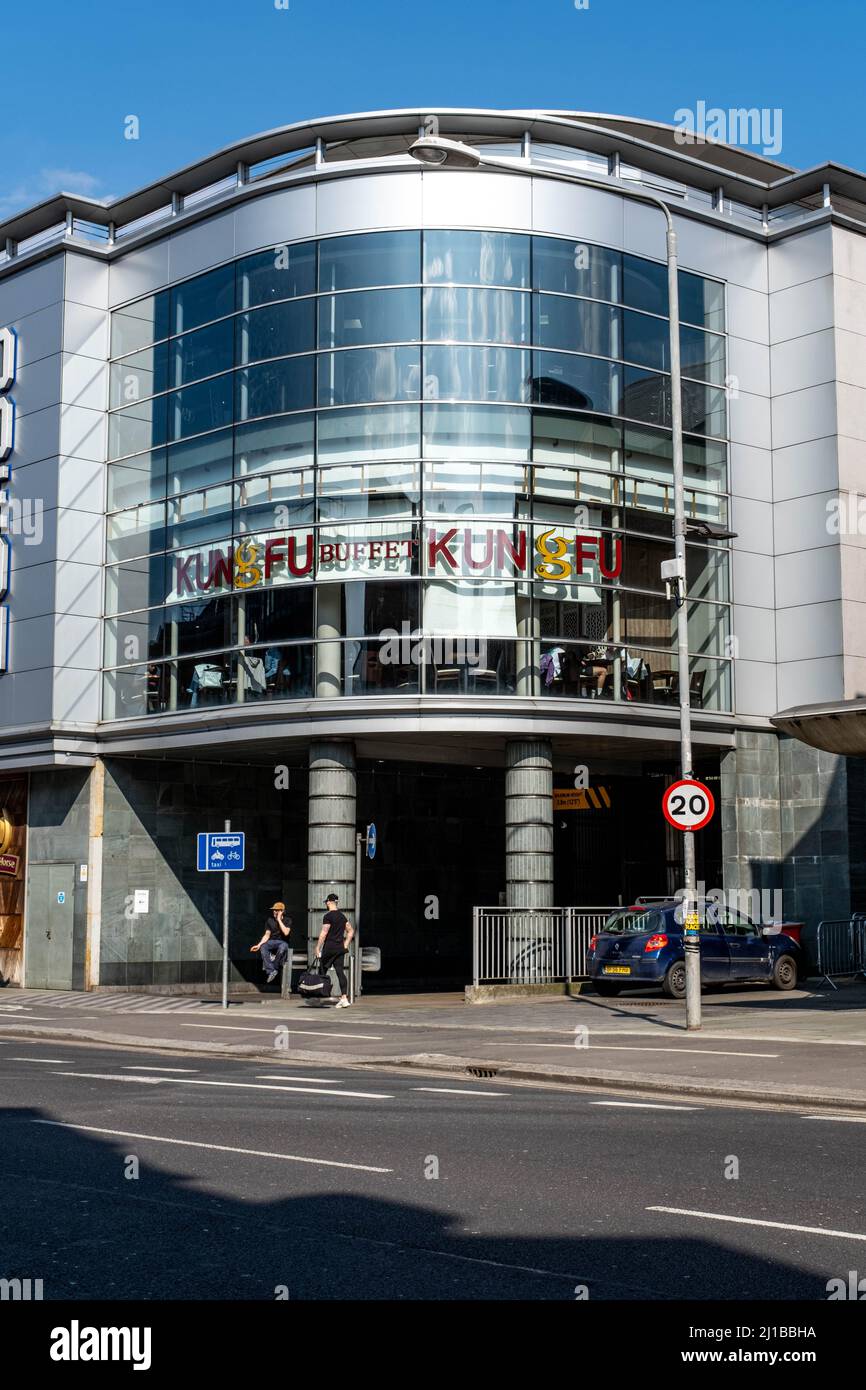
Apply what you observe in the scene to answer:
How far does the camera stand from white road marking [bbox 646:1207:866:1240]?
24.2 feet

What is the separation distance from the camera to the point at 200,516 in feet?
105

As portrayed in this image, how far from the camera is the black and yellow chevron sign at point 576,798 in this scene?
3347 cm

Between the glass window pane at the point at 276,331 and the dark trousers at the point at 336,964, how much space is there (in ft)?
38.2

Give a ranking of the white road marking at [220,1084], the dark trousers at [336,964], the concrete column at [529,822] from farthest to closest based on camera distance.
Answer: the concrete column at [529,822]
the dark trousers at [336,964]
the white road marking at [220,1084]

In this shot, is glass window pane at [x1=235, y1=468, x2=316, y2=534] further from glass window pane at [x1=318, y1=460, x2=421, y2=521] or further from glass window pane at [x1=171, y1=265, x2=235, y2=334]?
glass window pane at [x1=171, y1=265, x2=235, y2=334]

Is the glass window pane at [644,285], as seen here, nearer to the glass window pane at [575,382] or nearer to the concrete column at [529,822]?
the glass window pane at [575,382]

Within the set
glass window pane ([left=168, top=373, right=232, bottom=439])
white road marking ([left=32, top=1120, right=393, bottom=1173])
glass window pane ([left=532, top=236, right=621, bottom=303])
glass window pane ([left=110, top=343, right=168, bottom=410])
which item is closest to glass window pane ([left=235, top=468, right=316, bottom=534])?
glass window pane ([left=168, top=373, right=232, bottom=439])

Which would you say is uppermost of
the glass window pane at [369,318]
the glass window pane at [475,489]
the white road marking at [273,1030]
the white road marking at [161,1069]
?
the glass window pane at [369,318]

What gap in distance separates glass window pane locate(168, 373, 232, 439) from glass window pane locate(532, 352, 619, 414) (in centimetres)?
627

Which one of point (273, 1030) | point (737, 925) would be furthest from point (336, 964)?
point (737, 925)

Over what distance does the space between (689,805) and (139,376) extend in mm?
19020

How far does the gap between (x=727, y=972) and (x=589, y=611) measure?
24.6 feet

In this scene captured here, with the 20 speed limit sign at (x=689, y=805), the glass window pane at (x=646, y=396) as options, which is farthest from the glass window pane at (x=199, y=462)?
the 20 speed limit sign at (x=689, y=805)

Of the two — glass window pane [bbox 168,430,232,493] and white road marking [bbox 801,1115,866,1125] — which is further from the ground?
→ glass window pane [bbox 168,430,232,493]
